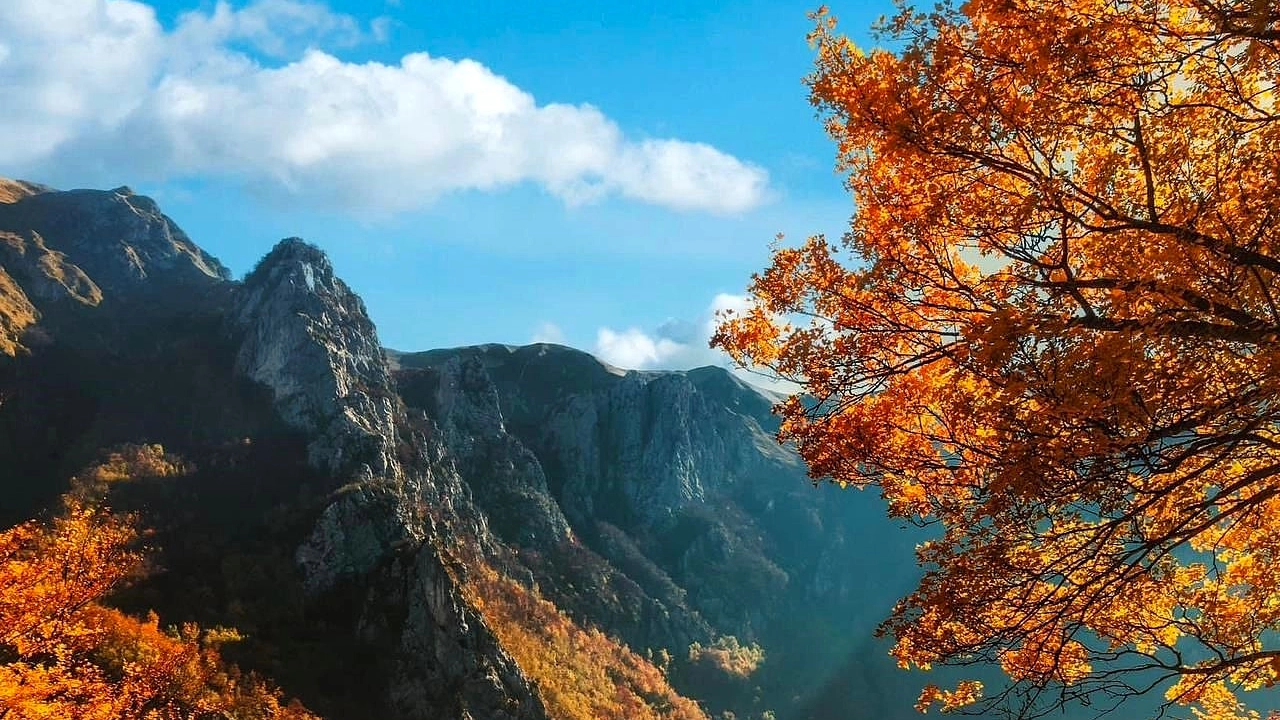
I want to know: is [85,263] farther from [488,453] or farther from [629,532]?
[629,532]

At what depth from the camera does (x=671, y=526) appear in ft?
651

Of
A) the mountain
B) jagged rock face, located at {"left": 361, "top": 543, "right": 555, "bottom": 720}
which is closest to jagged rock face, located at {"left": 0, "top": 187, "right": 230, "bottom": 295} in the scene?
the mountain

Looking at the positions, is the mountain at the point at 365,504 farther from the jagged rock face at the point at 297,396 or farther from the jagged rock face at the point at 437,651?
the jagged rock face at the point at 297,396

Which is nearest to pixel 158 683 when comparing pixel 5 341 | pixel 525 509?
pixel 5 341

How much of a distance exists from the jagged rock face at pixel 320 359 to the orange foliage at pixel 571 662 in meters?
28.6

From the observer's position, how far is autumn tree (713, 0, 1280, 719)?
632 centimetres

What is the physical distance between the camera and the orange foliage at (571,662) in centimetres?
11019

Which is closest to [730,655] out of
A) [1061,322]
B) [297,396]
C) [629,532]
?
[629,532]

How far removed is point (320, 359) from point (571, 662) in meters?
68.7

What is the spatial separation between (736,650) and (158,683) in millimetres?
142558

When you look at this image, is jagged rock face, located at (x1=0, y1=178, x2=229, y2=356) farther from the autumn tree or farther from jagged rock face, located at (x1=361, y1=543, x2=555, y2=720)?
the autumn tree

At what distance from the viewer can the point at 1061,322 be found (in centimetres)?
646

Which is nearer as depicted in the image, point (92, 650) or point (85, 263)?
point (92, 650)

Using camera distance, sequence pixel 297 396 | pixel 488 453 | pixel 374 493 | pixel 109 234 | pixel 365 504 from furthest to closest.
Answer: pixel 109 234 → pixel 488 453 → pixel 297 396 → pixel 374 493 → pixel 365 504
